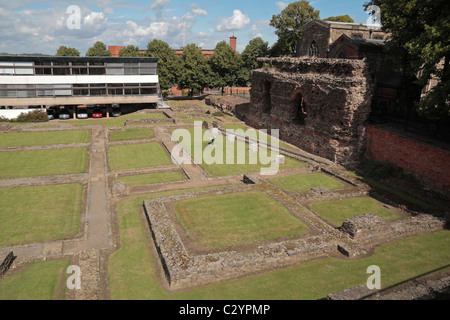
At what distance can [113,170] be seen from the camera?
2206cm

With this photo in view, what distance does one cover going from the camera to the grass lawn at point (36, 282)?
1023 centimetres

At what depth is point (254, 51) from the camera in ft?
188

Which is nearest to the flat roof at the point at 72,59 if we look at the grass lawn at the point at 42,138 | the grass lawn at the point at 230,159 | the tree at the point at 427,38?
the grass lawn at the point at 42,138

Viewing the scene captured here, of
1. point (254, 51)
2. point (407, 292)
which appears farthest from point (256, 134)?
point (254, 51)

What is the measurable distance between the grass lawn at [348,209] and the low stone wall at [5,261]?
13.5 m

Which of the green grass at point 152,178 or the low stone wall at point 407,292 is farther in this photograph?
the green grass at point 152,178

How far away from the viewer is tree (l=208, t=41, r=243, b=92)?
5612cm

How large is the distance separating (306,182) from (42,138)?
25.2 metres

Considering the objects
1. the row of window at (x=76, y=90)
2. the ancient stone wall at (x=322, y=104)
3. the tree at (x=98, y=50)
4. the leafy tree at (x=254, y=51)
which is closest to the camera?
the ancient stone wall at (x=322, y=104)

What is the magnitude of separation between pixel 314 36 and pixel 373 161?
25.2 meters

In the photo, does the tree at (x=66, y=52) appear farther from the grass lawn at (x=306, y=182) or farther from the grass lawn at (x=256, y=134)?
the grass lawn at (x=306, y=182)

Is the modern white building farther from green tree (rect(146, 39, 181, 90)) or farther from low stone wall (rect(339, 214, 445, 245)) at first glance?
low stone wall (rect(339, 214, 445, 245))

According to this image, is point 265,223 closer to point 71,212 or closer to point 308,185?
point 308,185
